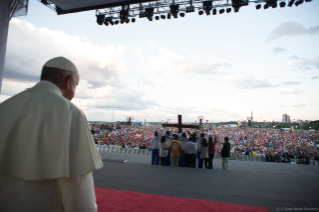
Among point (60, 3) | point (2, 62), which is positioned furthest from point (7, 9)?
point (60, 3)

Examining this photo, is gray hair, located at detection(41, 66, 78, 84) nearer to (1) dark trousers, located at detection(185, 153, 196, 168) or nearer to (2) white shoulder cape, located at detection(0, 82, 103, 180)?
(2) white shoulder cape, located at detection(0, 82, 103, 180)

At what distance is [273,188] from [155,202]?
334 cm

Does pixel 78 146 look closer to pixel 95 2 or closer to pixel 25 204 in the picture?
pixel 25 204

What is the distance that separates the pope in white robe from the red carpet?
2.34 m

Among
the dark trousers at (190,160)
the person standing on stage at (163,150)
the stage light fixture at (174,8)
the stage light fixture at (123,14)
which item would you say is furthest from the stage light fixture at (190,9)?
the dark trousers at (190,160)

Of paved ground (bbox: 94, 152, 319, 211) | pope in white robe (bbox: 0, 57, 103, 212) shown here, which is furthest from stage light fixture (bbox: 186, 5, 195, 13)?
pope in white robe (bbox: 0, 57, 103, 212)

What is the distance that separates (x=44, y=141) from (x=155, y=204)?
9.62 feet

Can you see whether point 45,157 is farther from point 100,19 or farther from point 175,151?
point 100,19

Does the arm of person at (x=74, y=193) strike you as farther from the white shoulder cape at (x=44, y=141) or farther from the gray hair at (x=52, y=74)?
the gray hair at (x=52, y=74)

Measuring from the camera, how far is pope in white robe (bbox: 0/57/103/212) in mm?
867

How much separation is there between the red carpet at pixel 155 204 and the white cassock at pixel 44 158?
2.34m

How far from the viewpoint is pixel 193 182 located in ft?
16.6

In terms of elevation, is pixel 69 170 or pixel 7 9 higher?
pixel 7 9

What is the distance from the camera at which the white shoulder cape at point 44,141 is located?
86cm
